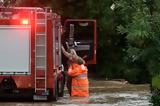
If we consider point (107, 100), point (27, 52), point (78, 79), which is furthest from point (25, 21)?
point (107, 100)

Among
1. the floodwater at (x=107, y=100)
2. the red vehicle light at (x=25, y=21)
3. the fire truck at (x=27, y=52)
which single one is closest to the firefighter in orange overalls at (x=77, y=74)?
the floodwater at (x=107, y=100)

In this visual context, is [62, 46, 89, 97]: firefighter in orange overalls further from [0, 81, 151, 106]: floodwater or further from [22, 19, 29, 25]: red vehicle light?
[22, 19, 29, 25]: red vehicle light

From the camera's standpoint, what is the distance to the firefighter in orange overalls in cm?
1697

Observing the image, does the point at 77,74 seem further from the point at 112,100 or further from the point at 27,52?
the point at 27,52

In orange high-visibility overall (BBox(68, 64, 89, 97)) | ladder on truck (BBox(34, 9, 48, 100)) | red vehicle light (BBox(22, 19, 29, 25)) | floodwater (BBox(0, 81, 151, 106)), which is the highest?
red vehicle light (BBox(22, 19, 29, 25))

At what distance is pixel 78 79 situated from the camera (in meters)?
17.0

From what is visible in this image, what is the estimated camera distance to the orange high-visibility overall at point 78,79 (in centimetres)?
1698

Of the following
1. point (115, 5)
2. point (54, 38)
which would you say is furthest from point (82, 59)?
point (115, 5)

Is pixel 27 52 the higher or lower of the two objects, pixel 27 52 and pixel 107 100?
the higher

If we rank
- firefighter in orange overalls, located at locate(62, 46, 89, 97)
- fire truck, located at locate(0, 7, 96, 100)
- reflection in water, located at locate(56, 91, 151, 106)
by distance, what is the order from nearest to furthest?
fire truck, located at locate(0, 7, 96, 100) < reflection in water, located at locate(56, 91, 151, 106) < firefighter in orange overalls, located at locate(62, 46, 89, 97)

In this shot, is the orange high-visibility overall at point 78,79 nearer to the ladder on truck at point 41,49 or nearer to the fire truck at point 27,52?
the fire truck at point 27,52

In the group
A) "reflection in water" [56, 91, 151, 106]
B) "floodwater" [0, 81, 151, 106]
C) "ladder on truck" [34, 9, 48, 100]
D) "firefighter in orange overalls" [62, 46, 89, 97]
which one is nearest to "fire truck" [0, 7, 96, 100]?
"ladder on truck" [34, 9, 48, 100]

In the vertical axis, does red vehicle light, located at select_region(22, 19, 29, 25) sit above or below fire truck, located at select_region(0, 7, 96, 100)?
above

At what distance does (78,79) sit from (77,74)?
0.17 meters
